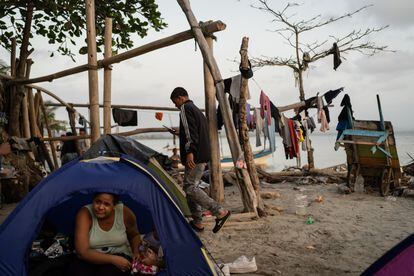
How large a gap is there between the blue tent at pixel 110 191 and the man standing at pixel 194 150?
4.89 feet

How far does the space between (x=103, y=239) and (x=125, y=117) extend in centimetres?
618

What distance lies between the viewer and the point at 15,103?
28.5 ft

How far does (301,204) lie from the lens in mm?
7012

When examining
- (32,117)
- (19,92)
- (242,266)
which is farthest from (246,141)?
(32,117)

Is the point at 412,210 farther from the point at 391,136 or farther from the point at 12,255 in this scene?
the point at 12,255

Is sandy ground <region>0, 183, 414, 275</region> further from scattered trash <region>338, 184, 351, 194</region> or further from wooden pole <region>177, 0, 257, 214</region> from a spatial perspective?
scattered trash <region>338, 184, 351, 194</region>

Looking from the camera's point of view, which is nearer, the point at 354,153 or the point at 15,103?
the point at 354,153

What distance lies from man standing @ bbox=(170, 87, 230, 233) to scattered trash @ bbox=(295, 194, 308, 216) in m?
1.88

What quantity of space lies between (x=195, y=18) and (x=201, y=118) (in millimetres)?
1697

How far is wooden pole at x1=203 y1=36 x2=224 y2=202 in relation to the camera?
578 centimetres

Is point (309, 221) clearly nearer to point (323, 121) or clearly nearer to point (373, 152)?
point (373, 152)

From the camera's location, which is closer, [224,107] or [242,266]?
[242,266]

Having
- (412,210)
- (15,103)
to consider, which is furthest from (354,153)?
(15,103)

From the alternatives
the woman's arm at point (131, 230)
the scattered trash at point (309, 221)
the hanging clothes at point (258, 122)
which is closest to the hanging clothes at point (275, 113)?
the hanging clothes at point (258, 122)
